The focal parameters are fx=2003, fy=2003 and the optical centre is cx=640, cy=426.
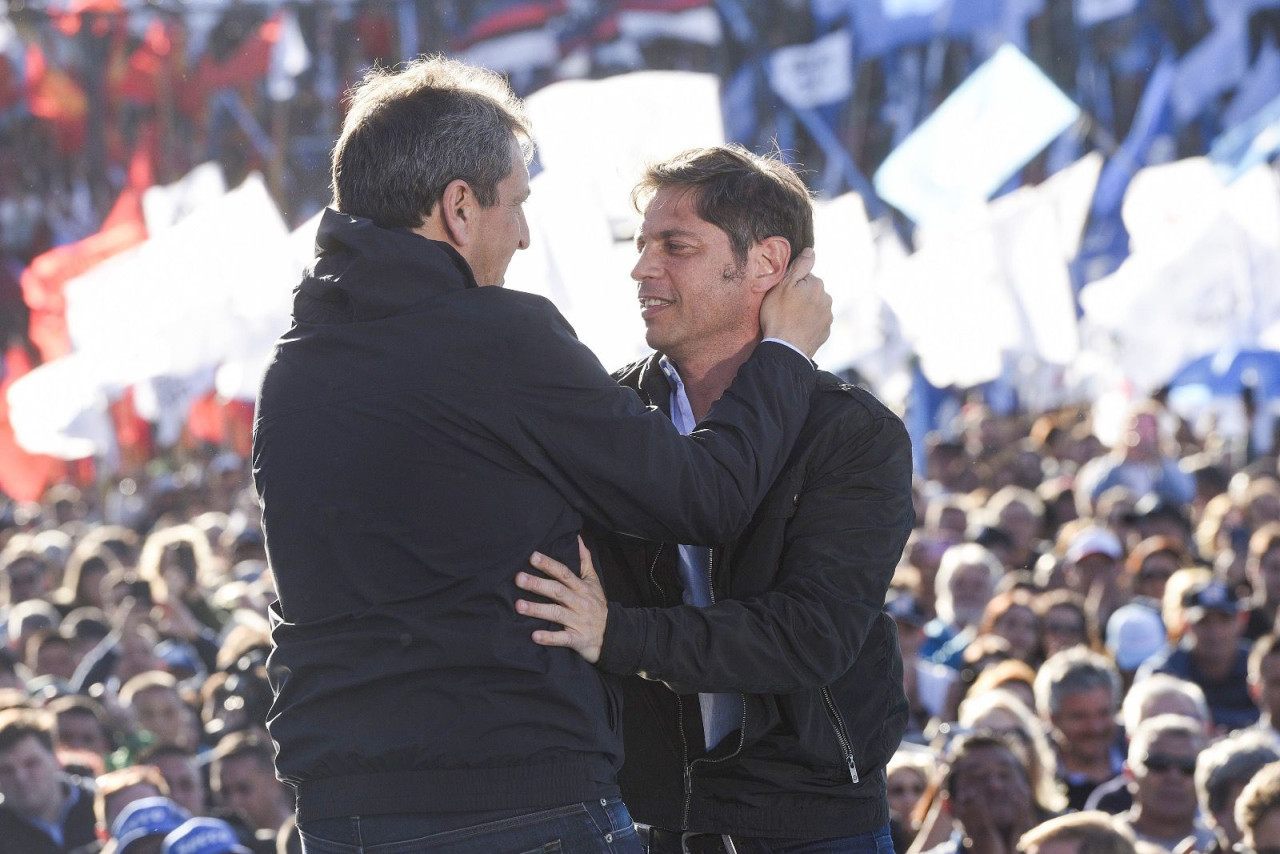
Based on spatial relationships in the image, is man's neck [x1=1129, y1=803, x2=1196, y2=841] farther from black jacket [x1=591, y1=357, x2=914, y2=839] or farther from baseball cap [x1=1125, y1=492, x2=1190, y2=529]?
baseball cap [x1=1125, y1=492, x2=1190, y2=529]

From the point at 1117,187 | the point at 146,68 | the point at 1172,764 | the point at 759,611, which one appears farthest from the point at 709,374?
the point at 146,68

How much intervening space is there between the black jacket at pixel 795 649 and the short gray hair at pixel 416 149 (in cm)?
69

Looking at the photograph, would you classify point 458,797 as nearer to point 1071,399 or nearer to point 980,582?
point 980,582

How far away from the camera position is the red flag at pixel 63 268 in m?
22.3

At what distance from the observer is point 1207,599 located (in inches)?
349

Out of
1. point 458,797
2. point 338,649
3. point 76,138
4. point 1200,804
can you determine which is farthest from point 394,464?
point 76,138

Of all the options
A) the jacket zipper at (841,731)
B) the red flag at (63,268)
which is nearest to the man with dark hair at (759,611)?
the jacket zipper at (841,731)

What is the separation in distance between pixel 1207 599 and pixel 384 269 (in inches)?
265

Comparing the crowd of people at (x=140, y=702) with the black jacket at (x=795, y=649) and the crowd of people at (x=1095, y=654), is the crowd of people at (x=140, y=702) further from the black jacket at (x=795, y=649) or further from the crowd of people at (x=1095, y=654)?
the black jacket at (x=795, y=649)

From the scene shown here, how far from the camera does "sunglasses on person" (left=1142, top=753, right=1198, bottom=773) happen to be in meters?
6.56

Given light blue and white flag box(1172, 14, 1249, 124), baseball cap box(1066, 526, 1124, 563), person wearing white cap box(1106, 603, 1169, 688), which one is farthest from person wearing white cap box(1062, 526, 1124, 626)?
light blue and white flag box(1172, 14, 1249, 124)

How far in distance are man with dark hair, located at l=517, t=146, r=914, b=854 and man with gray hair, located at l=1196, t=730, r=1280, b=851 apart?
10.4 ft

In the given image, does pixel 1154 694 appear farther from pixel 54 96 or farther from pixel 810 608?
pixel 54 96

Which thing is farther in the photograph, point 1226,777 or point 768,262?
point 1226,777
